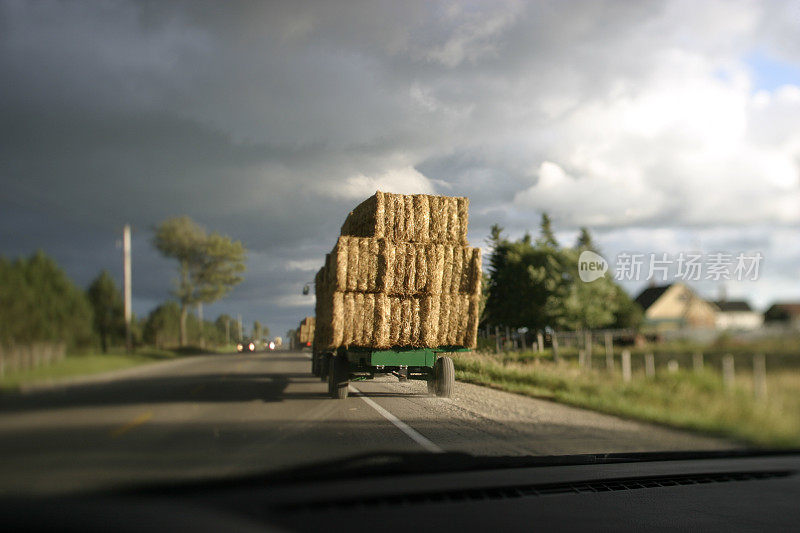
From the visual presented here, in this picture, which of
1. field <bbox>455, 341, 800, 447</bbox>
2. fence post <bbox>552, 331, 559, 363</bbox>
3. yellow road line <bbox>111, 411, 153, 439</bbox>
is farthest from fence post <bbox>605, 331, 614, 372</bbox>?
yellow road line <bbox>111, 411, 153, 439</bbox>

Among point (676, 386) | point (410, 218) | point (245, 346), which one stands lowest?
point (676, 386)

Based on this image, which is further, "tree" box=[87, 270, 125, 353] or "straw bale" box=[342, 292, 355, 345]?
"straw bale" box=[342, 292, 355, 345]

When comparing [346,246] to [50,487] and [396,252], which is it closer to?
[396,252]

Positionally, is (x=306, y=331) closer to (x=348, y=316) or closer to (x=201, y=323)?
(x=348, y=316)

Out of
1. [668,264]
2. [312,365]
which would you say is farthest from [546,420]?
[312,365]

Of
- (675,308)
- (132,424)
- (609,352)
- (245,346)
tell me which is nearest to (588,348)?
(609,352)

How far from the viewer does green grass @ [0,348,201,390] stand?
5.93 ft

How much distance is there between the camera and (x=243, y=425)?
2.37 m

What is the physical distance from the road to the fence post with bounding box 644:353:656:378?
0.54m

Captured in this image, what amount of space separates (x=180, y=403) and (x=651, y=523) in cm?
231

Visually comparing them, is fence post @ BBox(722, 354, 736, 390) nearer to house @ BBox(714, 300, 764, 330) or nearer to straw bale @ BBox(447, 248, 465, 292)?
house @ BBox(714, 300, 764, 330)

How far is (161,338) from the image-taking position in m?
2.37

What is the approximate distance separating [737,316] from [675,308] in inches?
13.4

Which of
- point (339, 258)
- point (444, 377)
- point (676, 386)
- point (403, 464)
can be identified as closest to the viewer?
point (403, 464)
